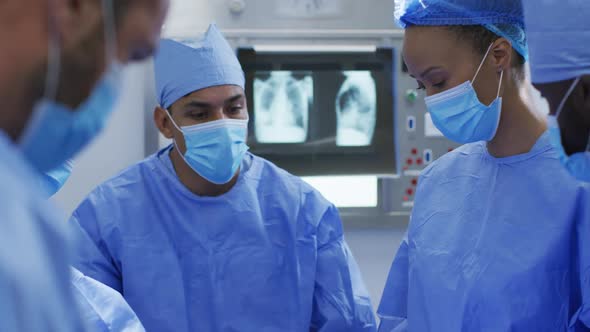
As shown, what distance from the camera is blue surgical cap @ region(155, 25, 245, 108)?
181 centimetres

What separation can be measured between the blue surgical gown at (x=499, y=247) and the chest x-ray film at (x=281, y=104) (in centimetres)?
109

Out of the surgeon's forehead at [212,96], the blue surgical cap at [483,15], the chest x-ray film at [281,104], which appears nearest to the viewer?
the blue surgical cap at [483,15]

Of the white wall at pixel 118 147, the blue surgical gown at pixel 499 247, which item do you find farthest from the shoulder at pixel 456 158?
the white wall at pixel 118 147

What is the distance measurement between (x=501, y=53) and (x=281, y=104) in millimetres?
1311

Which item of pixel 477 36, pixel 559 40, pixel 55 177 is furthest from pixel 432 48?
pixel 55 177

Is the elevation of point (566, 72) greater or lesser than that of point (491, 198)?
greater

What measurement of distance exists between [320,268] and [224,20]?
48.1 inches

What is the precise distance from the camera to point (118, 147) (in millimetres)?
2682

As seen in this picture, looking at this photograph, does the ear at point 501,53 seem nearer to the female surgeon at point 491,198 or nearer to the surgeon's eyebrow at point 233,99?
the female surgeon at point 491,198

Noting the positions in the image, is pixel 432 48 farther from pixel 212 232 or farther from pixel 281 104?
pixel 281 104

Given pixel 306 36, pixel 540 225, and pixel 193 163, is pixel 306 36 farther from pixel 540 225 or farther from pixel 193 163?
pixel 540 225

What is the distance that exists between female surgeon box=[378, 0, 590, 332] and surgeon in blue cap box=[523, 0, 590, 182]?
0.28m

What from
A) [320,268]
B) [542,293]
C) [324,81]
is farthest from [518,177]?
[324,81]

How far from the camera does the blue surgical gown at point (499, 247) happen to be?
1306 millimetres
